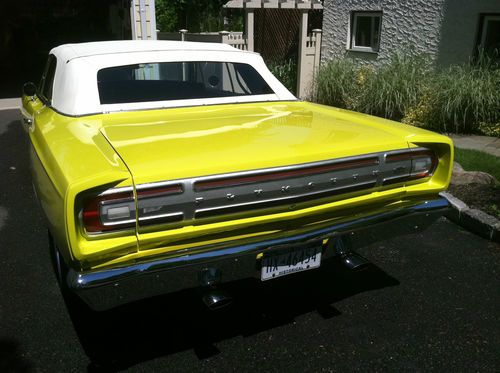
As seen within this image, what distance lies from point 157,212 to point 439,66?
8.23 metres

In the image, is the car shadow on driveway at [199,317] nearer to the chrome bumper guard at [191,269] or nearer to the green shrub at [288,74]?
the chrome bumper guard at [191,269]

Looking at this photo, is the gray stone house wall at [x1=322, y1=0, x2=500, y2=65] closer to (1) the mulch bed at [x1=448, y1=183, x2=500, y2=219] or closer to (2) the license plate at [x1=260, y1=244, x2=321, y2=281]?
(1) the mulch bed at [x1=448, y1=183, x2=500, y2=219]

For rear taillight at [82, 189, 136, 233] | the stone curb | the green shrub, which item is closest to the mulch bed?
the stone curb

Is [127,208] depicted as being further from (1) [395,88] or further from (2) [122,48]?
(1) [395,88]

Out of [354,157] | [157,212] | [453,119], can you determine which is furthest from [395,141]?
[453,119]

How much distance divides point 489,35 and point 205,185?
8011 millimetres

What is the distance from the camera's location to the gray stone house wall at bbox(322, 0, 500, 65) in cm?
843

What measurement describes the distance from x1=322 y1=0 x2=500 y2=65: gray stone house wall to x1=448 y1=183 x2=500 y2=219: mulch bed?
451cm

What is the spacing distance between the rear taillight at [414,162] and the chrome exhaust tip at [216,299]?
1.14 m

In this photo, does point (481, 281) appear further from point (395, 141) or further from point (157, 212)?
point (157, 212)

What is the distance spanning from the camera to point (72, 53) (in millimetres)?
3643

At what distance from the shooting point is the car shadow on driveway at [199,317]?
9.09ft

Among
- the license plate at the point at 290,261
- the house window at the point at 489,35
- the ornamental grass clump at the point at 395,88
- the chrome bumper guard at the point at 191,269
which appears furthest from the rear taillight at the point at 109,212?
the house window at the point at 489,35

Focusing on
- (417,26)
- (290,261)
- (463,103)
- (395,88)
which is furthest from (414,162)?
(417,26)
